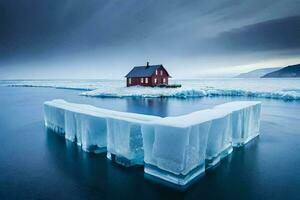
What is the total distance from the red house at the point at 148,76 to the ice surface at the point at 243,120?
2573 centimetres

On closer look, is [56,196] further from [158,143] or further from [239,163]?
[239,163]

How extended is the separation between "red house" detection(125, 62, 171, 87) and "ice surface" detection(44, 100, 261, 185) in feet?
83.7

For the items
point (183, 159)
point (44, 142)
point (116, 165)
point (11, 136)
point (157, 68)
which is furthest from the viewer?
point (157, 68)

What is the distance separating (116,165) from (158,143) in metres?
2.21

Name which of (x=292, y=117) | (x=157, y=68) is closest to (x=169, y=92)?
(x=157, y=68)

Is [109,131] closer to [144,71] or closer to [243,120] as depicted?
[243,120]

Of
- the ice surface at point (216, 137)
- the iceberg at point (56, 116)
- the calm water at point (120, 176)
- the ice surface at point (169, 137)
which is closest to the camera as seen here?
the ice surface at point (169, 137)

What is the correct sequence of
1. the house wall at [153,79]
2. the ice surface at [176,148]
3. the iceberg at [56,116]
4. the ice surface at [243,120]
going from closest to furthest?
the ice surface at [176,148]
the ice surface at [243,120]
the iceberg at [56,116]
the house wall at [153,79]

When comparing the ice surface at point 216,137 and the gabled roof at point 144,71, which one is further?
the gabled roof at point 144,71

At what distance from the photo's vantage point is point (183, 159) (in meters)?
5.30

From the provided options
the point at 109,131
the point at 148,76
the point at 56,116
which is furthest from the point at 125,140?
the point at 148,76

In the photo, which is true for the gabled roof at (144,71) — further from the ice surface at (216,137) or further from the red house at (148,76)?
the ice surface at (216,137)

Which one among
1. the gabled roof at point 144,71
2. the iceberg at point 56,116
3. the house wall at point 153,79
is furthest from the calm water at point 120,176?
the gabled roof at point 144,71

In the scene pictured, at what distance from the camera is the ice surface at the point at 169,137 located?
5445 millimetres
